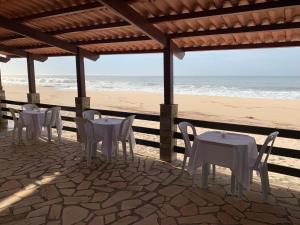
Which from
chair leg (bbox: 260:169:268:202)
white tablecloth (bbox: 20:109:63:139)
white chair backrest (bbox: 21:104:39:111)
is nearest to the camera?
chair leg (bbox: 260:169:268:202)

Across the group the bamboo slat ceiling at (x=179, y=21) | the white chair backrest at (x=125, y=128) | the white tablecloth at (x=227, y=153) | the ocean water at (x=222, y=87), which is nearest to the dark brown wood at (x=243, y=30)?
the bamboo slat ceiling at (x=179, y=21)

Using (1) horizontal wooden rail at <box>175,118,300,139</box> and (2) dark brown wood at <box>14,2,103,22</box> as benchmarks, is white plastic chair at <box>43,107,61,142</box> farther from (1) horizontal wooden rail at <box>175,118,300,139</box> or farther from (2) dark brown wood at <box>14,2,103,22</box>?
(1) horizontal wooden rail at <box>175,118,300,139</box>

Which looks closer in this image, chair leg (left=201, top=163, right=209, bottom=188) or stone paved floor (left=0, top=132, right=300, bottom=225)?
stone paved floor (left=0, top=132, right=300, bottom=225)

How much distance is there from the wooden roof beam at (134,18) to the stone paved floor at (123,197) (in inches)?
98.7

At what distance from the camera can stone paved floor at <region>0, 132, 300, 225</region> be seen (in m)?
3.44

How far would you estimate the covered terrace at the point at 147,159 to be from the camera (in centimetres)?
357

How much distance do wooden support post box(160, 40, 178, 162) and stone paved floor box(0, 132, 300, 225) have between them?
0.91ft

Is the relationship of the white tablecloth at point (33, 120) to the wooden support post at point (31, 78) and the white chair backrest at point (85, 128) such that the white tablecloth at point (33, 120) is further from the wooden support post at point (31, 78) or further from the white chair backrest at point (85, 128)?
the white chair backrest at point (85, 128)

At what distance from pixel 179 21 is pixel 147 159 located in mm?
2902

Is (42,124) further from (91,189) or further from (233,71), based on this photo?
(233,71)

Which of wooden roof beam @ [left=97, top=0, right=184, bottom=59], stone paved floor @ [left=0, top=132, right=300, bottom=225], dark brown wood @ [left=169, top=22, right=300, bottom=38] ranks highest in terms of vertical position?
wooden roof beam @ [left=97, top=0, right=184, bottom=59]

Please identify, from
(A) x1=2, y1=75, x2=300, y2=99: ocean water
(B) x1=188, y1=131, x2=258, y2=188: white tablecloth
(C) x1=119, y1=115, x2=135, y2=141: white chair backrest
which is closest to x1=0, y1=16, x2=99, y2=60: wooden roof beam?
(C) x1=119, y1=115, x2=135, y2=141: white chair backrest

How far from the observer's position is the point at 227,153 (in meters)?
3.92

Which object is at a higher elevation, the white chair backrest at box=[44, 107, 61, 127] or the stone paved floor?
the white chair backrest at box=[44, 107, 61, 127]
